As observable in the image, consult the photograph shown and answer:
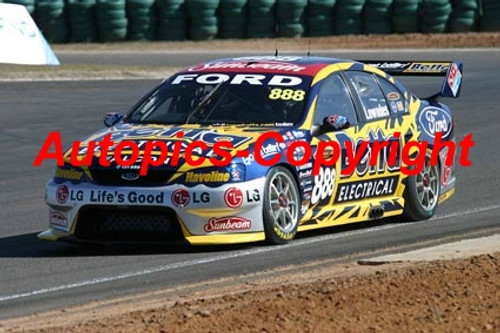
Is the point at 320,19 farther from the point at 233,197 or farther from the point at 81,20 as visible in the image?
the point at 233,197

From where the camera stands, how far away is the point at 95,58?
35.0m

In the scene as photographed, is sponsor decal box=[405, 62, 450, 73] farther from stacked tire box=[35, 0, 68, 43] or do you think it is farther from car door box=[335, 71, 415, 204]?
stacked tire box=[35, 0, 68, 43]

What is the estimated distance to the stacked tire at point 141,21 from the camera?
39062 mm

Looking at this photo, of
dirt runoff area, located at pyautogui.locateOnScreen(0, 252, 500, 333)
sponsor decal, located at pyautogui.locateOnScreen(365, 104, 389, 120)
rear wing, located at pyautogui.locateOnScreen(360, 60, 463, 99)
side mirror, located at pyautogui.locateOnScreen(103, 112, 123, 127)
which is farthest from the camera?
rear wing, located at pyautogui.locateOnScreen(360, 60, 463, 99)

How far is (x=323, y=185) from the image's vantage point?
36.4 feet

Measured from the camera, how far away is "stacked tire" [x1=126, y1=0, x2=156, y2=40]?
39.1 m

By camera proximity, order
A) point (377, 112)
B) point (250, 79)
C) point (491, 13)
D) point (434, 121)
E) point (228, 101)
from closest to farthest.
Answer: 1. point (228, 101)
2. point (250, 79)
3. point (377, 112)
4. point (434, 121)
5. point (491, 13)

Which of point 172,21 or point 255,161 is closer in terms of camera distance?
point 255,161

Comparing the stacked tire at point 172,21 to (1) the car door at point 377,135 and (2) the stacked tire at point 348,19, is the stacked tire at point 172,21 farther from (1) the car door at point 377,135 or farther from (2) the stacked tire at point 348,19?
(1) the car door at point 377,135

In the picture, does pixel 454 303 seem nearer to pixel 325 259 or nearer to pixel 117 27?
pixel 325 259

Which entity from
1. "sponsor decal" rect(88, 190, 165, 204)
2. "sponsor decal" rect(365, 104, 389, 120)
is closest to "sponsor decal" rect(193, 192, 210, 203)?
"sponsor decal" rect(88, 190, 165, 204)

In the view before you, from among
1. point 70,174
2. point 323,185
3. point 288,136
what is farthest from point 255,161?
point 70,174

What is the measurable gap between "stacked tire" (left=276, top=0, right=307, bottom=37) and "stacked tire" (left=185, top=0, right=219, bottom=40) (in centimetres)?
178

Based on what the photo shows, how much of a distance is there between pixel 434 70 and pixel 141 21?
2703 cm
